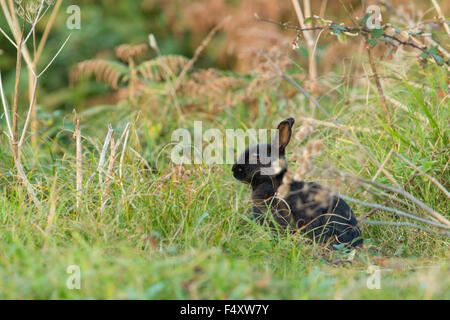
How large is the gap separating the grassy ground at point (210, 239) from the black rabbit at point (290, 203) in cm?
11

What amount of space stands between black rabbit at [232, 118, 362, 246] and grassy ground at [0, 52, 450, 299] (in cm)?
11

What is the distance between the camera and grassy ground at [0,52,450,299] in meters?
2.19

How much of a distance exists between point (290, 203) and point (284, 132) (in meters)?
0.42

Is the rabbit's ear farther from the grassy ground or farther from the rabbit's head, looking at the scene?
the grassy ground

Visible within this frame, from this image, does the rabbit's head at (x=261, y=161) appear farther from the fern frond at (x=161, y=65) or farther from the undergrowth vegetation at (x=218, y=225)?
the fern frond at (x=161, y=65)

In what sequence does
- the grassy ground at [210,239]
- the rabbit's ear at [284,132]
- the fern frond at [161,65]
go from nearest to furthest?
1. the grassy ground at [210,239]
2. the rabbit's ear at [284,132]
3. the fern frond at [161,65]

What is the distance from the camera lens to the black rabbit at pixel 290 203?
10.2 feet

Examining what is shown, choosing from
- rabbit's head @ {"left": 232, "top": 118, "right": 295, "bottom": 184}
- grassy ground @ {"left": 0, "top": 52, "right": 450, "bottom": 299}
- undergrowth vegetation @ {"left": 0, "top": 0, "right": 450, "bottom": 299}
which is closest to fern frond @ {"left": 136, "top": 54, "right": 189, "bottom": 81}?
undergrowth vegetation @ {"left": 0, "top": 0, "right": 450, "bottom": 299}

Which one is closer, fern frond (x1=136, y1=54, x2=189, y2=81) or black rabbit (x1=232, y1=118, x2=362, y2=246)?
black rabbit (x1=232, y1=118, x2=362, y2=246)

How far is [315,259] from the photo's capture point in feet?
9.56

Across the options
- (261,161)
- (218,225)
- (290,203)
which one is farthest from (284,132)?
(218,225)

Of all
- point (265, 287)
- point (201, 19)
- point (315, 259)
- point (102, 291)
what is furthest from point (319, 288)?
Result: point (201, 19)

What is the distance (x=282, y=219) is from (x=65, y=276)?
1.39 meters

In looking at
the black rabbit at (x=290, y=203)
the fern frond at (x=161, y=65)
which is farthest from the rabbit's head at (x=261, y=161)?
the fern frond at (x=161, y=65)
